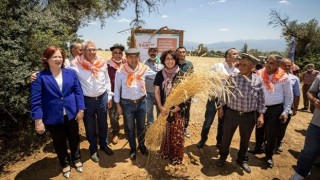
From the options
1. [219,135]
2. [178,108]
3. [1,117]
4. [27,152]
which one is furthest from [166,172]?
[1,117]

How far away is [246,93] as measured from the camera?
12.5ft

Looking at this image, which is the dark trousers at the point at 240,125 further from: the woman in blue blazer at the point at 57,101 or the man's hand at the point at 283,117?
the woman in blue blazer at the point at 57,101

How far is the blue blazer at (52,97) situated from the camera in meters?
3.38

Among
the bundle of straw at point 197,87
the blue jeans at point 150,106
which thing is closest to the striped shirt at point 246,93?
the bundle of straw at point 197,87

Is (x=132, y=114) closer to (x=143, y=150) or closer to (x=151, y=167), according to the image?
(x=143, y=150)

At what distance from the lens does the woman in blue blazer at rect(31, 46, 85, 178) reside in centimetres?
340

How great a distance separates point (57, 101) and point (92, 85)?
640 millimetres

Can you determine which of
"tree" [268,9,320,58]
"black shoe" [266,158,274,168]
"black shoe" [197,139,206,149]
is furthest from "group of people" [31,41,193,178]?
"tree" [268,9,320,58]

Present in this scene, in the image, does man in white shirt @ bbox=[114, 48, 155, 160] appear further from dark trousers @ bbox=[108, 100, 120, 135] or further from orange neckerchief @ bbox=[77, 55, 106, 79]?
dark trousers @ bbox=[108, 100, 120, 135]

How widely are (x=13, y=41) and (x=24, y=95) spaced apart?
0.99 m

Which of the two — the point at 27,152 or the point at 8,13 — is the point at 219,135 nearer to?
the point at 27,152

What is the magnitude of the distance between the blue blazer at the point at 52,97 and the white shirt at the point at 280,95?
3.25 meters

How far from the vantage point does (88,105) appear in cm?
404

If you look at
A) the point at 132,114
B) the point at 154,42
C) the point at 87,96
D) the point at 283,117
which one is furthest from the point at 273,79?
the point at 154,42
